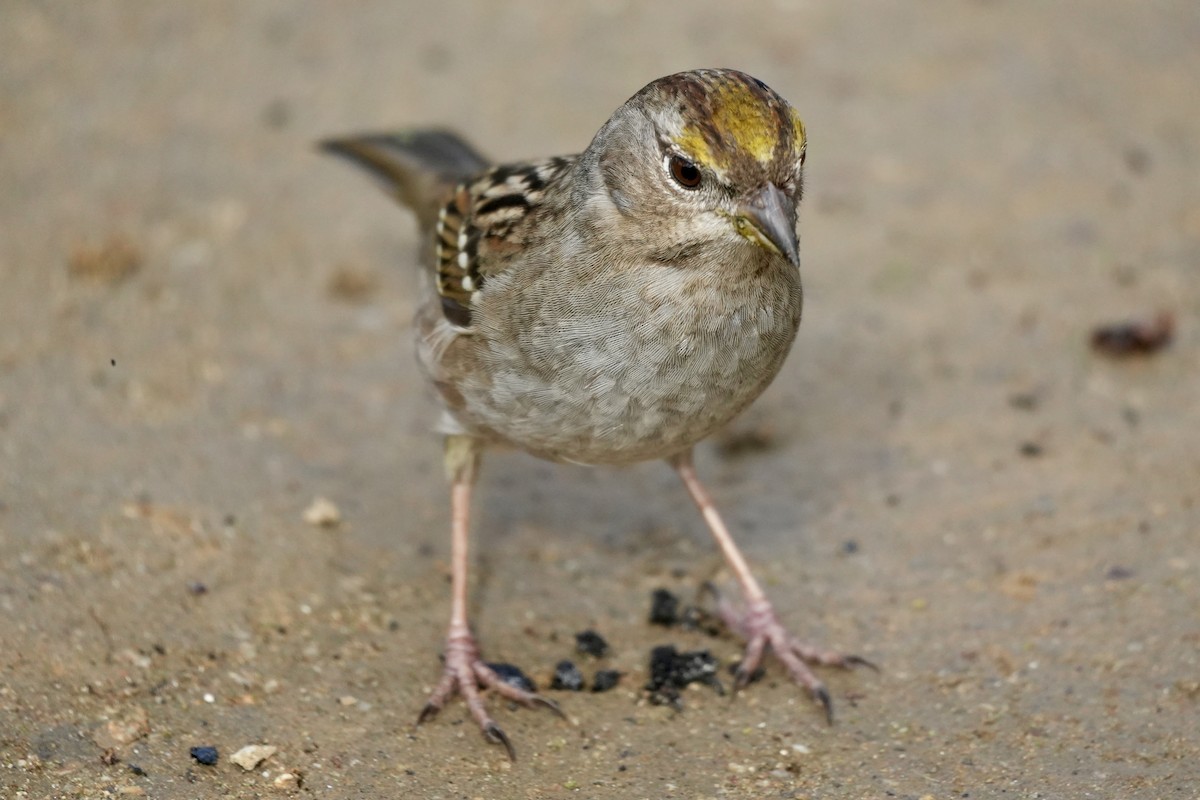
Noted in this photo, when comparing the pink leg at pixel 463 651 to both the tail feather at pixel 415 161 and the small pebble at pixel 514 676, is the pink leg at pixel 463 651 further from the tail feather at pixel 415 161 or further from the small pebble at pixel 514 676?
the tail feather at pixel 415 161

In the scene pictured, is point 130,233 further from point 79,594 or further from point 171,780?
point 171,780

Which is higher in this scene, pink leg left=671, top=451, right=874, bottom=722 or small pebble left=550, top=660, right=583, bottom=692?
pink leg left=671, top=451, right=874, bottom=722

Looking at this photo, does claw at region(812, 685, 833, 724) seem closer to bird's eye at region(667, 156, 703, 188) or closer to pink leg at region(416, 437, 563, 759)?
pink leg at region(416, 437, 563, 759)

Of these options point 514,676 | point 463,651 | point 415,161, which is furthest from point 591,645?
point 415,161

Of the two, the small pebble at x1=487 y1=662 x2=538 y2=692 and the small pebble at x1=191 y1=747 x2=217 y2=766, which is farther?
the small pebble at x1=487 y1=662 x2=538 y2=692

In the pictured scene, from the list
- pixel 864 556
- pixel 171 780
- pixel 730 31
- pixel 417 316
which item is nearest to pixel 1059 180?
pixel 730 31

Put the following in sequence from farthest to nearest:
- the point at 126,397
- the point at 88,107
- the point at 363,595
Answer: the point at 88,107
the point at 126,397
the point at 363,595

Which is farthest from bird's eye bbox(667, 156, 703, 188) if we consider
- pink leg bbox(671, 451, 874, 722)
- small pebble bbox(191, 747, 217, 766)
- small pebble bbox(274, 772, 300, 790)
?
small pebble bbox(191, 747, 217, 766)

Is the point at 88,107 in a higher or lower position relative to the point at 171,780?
higher
